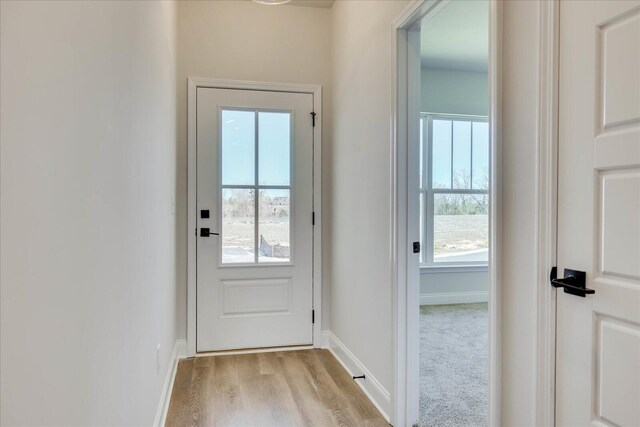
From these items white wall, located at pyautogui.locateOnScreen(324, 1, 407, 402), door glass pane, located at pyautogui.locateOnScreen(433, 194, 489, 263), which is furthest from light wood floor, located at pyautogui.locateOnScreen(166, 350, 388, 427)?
door glass pane, located at pyautogui.locateOnScreen(433, 194, 489, 263)

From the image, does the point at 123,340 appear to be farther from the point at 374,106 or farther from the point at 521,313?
the point at 374,106

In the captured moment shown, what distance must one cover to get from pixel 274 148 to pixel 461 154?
265cm

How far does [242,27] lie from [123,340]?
274cm

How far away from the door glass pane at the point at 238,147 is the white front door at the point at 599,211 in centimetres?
244

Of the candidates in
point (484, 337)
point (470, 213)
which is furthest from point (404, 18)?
point (470, 213)

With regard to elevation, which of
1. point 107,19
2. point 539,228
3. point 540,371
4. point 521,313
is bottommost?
point 540,371

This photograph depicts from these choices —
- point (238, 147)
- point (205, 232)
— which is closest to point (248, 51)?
point (238, 147)

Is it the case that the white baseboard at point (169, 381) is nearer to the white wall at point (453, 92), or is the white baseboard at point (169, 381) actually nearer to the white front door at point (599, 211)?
the white front door at point (599, 211)

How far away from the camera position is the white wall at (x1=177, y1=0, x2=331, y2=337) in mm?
3189

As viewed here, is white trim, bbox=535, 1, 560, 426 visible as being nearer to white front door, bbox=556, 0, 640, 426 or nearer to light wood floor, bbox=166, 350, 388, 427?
white front door, bbox=556, 0, 640, 426

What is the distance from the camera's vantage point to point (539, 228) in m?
1.30

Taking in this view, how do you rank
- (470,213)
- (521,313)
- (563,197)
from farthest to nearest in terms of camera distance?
(470,213)
(521,313)
(563,197)

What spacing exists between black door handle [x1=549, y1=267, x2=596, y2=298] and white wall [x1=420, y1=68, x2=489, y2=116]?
3928 millimetres

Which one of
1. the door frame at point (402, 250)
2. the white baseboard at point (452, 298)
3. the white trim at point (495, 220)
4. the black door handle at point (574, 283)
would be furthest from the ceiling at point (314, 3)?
the white baseboard at point (452, 298)
